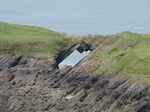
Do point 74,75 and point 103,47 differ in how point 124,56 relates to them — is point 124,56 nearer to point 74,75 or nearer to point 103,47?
point 74,75

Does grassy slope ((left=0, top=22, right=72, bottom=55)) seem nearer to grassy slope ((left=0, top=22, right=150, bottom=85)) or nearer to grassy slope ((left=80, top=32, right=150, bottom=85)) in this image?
grassy slope ((left=0, top=22, right=150, bottom=85))

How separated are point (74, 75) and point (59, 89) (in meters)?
3.34

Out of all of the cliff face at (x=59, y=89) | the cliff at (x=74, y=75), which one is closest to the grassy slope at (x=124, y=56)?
the cliff at (x=74, y=75)

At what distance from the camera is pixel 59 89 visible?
229ft

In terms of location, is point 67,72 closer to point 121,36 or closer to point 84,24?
point 121,36

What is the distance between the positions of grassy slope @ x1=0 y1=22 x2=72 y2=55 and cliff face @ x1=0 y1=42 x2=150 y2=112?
230cm

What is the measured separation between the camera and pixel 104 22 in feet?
567

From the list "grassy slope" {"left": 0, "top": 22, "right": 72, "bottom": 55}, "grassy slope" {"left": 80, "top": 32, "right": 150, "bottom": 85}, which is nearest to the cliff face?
"grassy slope" {"left": 80, "top": 32, "right": 150, "bottom": 85}

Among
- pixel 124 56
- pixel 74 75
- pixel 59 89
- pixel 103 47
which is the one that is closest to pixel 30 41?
pixel 103 47

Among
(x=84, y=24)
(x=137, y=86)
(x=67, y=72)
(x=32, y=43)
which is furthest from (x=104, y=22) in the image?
(x=137, y=86)

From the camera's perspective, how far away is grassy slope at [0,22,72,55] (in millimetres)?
83188

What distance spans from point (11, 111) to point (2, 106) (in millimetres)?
2739

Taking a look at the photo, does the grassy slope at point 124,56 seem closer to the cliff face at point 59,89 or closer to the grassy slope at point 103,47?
the grassy slope at point 103,47

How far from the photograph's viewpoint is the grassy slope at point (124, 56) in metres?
65.2
